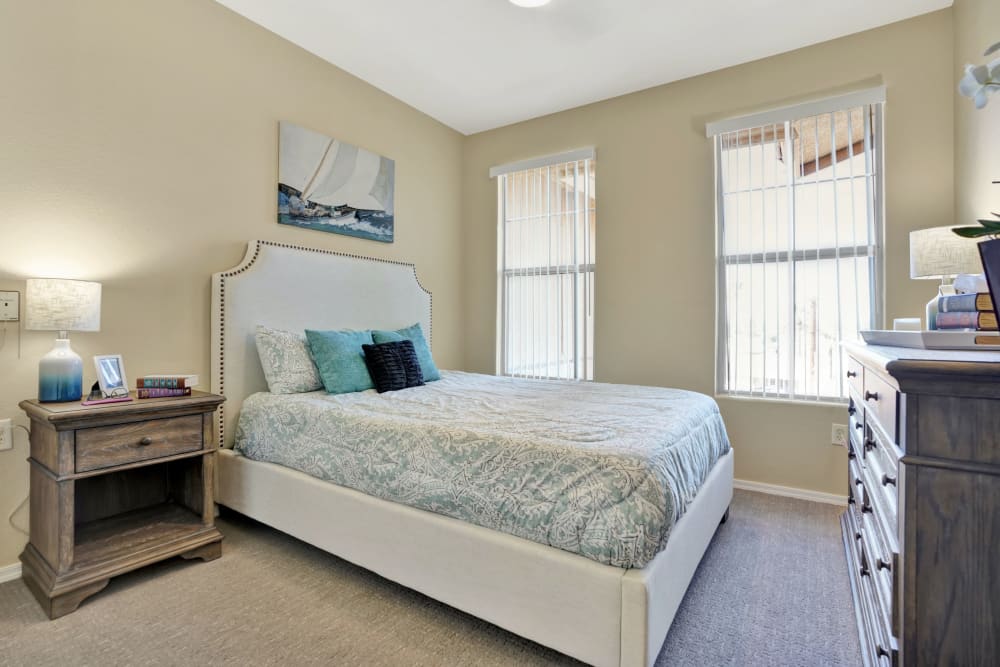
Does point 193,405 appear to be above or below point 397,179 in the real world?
below

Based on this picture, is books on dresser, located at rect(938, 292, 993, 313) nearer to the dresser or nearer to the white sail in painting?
the dresser

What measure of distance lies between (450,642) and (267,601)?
753 mm

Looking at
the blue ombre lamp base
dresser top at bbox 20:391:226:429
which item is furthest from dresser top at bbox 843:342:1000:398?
the blue ombre lamp base

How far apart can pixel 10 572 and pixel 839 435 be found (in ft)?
13.6

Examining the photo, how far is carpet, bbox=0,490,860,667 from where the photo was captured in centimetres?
150

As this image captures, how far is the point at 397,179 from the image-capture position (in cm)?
363

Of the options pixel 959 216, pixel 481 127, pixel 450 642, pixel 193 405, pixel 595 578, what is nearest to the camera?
pixel 595 578

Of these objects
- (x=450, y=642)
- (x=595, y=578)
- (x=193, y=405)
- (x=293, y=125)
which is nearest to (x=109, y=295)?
(x=193, y=405)

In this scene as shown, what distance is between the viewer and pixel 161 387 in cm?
209

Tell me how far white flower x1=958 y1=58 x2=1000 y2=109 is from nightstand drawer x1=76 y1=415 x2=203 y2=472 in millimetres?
2668

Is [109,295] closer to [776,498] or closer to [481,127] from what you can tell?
[481,127]

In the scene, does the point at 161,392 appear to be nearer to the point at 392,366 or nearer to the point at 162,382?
the point at 162,382

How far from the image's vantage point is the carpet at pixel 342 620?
1.50 m

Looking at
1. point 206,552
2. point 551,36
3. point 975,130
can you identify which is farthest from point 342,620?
point 975,130
